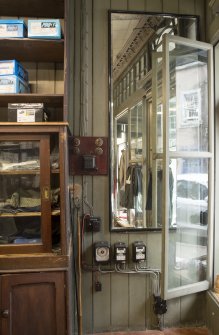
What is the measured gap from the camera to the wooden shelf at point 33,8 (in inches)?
77.9

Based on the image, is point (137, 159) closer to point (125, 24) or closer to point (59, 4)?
point (125, 24)

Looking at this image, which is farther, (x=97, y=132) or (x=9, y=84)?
(x=97, y=132)

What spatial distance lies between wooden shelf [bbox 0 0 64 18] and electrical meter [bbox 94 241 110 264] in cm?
182

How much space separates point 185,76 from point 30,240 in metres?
1.80

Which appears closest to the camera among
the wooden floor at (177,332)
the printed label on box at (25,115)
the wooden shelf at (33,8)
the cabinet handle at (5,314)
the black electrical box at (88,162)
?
the cabinet handle at (5,314)

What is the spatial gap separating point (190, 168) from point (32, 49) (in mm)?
1566

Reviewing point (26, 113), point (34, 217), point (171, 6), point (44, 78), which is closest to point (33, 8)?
point (44, 78)

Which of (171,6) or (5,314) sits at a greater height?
(171,6)

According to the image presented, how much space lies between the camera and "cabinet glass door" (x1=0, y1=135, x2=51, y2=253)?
Result: 70.8 inches

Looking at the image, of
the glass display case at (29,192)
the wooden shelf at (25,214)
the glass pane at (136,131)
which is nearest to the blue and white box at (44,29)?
the glass display case at (29,192)

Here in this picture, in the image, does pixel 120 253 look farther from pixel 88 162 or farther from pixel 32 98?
pixel 32 98

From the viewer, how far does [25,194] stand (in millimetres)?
1909

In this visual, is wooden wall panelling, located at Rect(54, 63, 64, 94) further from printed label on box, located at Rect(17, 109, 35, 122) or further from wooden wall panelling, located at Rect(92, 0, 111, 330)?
printed label on box, located at Rect(17, 109, 35, 122)

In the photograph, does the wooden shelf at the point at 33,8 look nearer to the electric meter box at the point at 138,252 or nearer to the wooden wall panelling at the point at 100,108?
the wooden wall panelling at the point at 100,108
